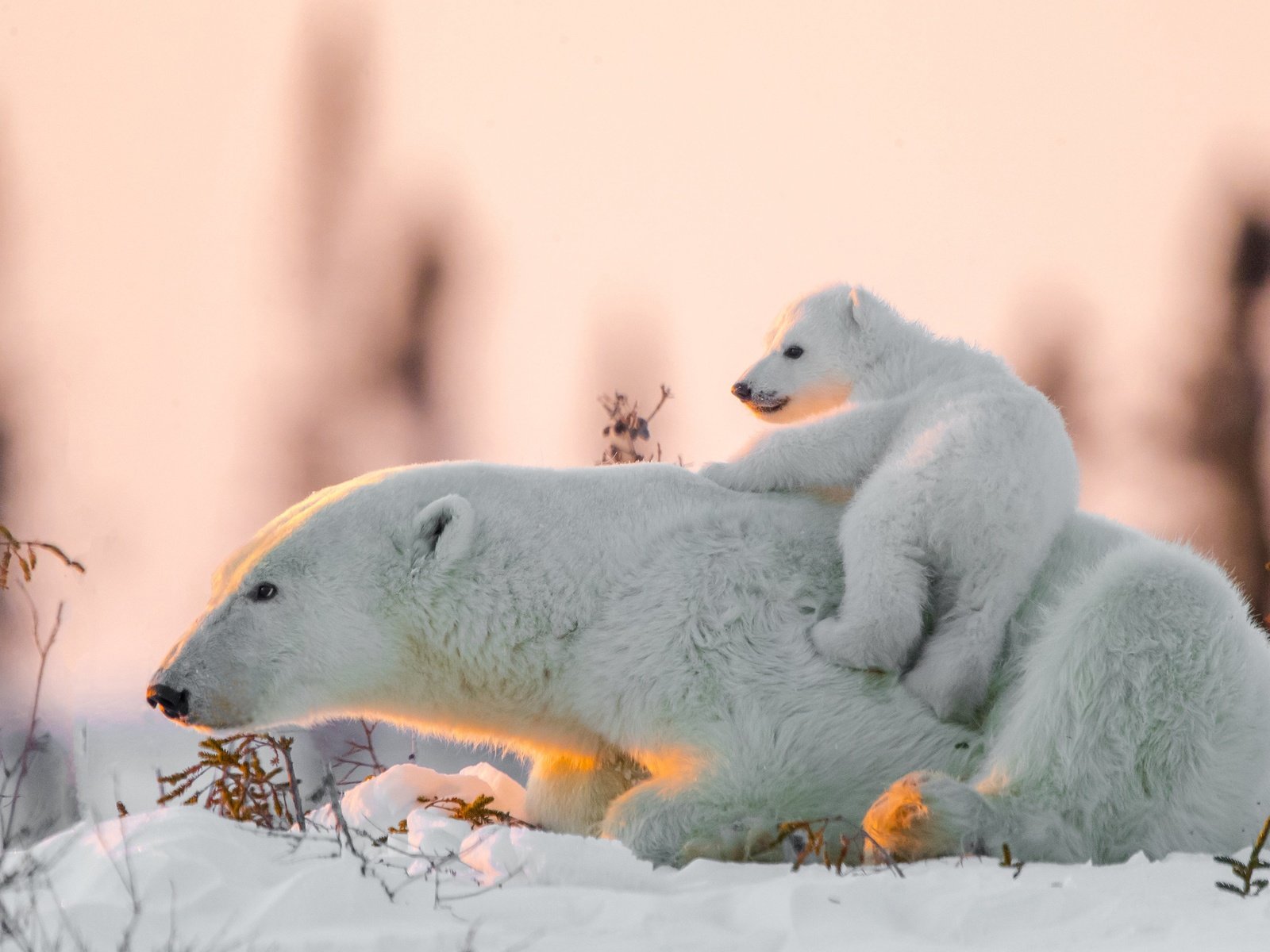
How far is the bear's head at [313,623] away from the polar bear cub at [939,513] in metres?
0.95

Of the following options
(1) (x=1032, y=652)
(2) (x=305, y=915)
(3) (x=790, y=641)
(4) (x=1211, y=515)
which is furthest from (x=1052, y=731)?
(4) (x=1211, y=515)

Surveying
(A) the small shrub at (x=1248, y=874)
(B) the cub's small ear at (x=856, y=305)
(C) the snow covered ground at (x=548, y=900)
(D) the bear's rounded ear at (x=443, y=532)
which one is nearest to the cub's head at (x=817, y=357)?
(B) the cub's small ear at (x=856, y=305)

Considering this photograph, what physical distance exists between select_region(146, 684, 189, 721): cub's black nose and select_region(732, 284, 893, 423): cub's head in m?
2.15

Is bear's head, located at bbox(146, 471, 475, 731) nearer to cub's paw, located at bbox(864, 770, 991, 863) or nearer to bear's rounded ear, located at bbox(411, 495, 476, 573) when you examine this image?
bear's rounded ear, located at bbox(411, 495, 476, 573)

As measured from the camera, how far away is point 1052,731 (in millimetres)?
3475

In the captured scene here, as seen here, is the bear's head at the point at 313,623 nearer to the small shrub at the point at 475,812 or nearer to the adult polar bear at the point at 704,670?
the adult polar bear at the point at 704,670

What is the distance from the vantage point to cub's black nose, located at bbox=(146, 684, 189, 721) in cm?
393

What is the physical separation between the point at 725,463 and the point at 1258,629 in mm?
1466

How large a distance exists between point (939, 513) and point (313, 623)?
1.65 meters

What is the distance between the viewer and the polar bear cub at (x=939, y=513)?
12.1ft

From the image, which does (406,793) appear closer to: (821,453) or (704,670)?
(704,670)

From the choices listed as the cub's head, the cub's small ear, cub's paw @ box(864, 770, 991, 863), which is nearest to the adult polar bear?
cub's paw @ box(864, 770, 991, 863)

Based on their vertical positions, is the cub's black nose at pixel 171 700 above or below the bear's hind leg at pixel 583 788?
above

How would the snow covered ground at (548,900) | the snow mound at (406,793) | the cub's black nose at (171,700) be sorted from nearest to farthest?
the snow covered ground at (548,900) < the cub's black nose at (171,700) < the snow mound at (406,793)
